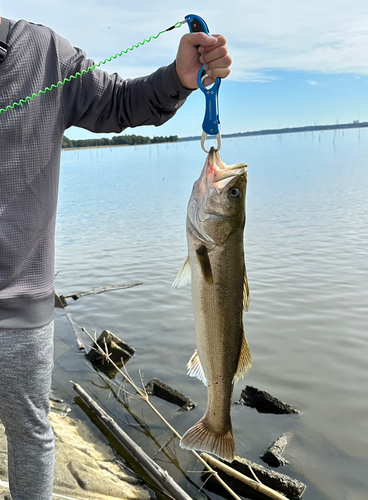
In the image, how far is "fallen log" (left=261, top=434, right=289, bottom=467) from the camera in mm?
5523

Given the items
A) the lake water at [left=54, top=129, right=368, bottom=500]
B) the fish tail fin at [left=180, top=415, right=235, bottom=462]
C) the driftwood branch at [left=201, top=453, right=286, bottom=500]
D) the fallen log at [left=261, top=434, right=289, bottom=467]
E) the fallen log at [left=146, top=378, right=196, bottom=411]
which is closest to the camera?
the fish tail fin at [left=180, top=415, right=235, bottom=462]

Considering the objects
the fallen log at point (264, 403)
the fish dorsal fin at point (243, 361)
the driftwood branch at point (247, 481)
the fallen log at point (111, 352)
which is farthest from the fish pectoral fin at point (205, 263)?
the fallen log at point (111, 352)

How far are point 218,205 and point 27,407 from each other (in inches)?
59.4

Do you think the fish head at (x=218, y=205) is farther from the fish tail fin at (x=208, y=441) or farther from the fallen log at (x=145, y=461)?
the fallen log at (x=145, y=461)

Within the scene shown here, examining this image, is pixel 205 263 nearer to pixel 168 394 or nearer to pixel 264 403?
pixel 264 403

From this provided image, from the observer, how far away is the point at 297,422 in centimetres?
646

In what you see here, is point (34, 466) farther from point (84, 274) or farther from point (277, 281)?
point (84, 274)

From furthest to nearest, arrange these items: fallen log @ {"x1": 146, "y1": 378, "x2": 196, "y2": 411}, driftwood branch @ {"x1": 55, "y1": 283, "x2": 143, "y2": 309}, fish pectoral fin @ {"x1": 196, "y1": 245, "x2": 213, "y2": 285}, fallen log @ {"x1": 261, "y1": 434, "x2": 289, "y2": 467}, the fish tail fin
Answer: driftwood branch @ {"x1": 55, "y1": 283, "x2": 143, "y2": 309} → fallen log @ {"x1": 146, "y1": 378, "x2": 196, "y2": 411} → fallen log @ {"x1": 261, "y1": 434, "x2": 289, "y2": 467} → the fish tail fin → fish pectoral fin @ {"x1": 196, "y1": 245, "x2": 213, "y2": 285}

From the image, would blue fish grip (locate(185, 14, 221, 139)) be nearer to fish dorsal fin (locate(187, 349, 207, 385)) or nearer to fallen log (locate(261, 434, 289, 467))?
fish dorsal fin (locate(187, 349, 207, 385))

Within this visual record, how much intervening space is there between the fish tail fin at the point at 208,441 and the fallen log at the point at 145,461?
193 cm

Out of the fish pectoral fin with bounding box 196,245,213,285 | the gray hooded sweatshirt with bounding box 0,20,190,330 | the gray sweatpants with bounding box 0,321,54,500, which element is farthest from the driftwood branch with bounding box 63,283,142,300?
the fish pectoral fin with bounding box 196,245,213,285

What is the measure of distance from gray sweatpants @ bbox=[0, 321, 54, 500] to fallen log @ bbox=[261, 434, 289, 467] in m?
3.60

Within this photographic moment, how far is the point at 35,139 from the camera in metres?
2.42

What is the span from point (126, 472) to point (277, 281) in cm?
801
